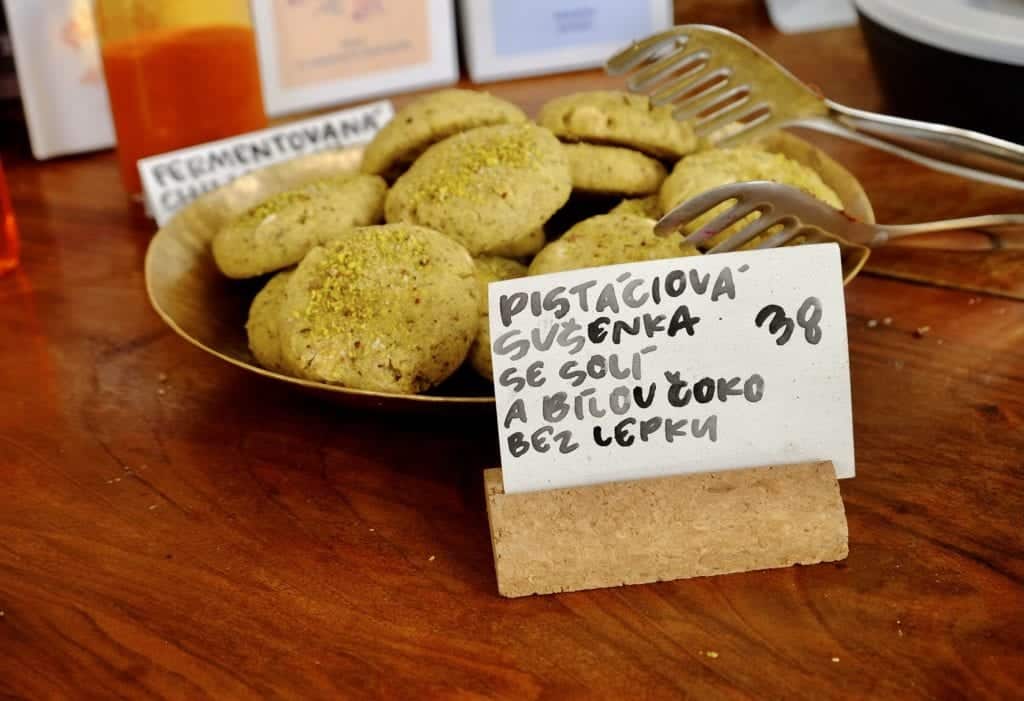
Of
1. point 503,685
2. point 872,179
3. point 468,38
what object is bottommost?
point 503,685

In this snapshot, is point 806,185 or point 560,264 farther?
point 806,185

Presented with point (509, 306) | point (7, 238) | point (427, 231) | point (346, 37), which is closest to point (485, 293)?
point (427, 231)

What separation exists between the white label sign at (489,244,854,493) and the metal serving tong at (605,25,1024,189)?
37 cm

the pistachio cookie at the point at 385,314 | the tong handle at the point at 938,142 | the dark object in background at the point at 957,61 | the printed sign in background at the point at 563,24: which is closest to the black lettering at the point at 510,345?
the pistachio cookie at the point at 385,314

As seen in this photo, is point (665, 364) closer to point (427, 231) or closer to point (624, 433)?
point (624, 433)

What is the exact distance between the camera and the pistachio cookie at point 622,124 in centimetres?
101

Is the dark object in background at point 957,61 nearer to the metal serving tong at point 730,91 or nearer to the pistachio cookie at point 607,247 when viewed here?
the metal serving tong at point 730,91

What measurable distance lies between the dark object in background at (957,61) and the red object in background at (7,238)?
0.92m

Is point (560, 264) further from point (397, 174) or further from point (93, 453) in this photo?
Answer: point (93, 453)

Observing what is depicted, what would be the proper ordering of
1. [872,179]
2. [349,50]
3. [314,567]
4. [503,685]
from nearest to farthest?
1. [503,685]
2. [314,567]
3. [872,179]
4. [349,50]

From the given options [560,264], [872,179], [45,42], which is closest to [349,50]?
[45,42]

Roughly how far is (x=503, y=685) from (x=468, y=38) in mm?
1129

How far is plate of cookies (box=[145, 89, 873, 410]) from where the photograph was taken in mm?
817

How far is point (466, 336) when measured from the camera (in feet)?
2.72
